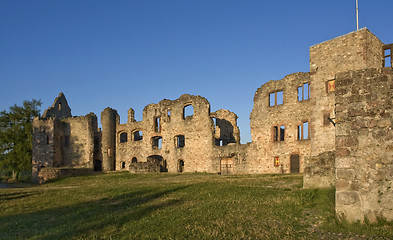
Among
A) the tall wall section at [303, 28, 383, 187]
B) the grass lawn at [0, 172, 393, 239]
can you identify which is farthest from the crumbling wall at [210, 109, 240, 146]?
the grass lawn at [0, 172, 393, 239]

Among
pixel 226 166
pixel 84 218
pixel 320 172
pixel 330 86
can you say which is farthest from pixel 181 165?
pixel 84 218

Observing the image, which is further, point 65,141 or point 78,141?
point 65,141

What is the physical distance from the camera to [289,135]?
26.2 metres

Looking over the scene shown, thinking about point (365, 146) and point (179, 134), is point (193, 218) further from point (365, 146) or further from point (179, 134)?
point (179, 134)

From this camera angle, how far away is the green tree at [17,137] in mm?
35812

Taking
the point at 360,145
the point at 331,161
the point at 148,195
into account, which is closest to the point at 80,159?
the point at 148,195

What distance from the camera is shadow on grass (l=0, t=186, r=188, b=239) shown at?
28.6 feet

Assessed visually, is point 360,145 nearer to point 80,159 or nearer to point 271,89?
point 271,89

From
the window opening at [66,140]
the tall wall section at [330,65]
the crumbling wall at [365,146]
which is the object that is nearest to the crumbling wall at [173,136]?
the window opening at [66,140]

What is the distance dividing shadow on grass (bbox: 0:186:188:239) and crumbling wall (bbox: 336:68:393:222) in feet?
18.7

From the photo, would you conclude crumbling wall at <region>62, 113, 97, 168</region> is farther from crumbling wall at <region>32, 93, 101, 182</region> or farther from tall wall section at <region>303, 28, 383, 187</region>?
tall wall section at <region>303, 28, 383, 187</region>

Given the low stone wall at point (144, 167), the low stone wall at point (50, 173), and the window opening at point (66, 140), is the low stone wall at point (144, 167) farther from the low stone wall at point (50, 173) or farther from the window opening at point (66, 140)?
the window opening at point (66, 140)

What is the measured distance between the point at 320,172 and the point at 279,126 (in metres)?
15.1

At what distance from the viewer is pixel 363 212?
24.3 ft
